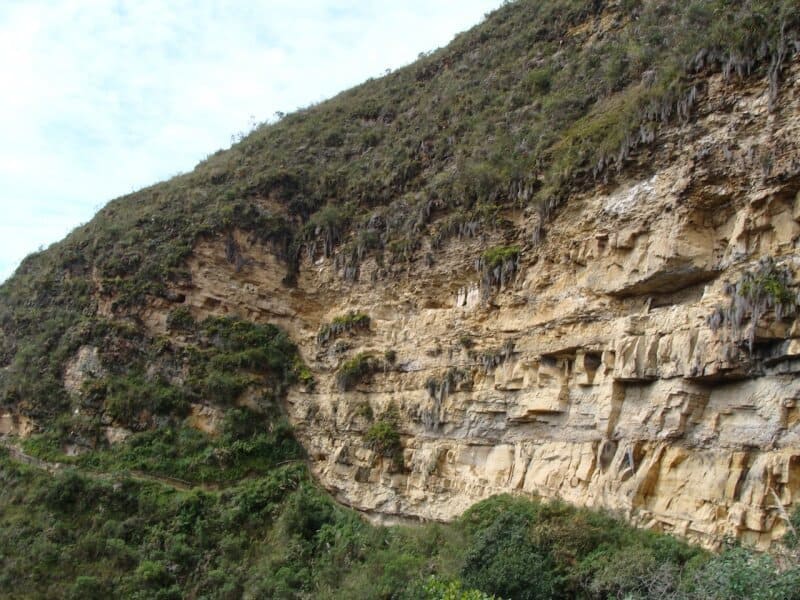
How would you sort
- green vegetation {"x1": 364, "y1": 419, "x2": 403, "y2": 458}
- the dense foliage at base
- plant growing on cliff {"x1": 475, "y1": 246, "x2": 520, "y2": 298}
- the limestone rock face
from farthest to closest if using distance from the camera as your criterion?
green vegetation {"x1": 364, "y1": 419, "x2": 403, "y2": 458} → plant growing on cliff {"x1": 475, "y1": 246, "x2": 520, "y2": 298} → the dense foliage at base → the limestone rock face

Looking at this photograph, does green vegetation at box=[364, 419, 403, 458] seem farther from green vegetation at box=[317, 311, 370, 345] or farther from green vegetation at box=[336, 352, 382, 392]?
green vegetation at box=[317, 311, 370, 345]

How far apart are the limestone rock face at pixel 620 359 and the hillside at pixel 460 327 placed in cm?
6

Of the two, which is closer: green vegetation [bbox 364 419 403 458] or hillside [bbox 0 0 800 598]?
hillside [bbox 0 0 800 598]

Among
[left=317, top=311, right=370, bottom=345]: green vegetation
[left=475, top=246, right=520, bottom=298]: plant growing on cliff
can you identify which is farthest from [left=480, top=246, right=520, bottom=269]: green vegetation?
[left=317, top=311, right=370, bottom=345]: green vegetation

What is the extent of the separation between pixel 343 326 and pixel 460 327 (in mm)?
5543

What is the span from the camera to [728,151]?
13648 mm

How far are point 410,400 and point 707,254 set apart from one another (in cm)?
937

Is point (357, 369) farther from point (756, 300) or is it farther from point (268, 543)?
point (756, 300)

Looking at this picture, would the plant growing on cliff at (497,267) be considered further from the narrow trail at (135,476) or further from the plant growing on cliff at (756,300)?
the narrow trail at (135,476)

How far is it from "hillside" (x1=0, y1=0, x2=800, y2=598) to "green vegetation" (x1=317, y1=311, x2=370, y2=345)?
146 millimetres

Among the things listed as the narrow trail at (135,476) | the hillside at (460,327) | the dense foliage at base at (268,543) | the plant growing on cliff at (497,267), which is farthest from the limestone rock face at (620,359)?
the narrow trail at (135,476)

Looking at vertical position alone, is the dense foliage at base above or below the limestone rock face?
below

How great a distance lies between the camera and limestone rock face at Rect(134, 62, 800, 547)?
1195 centimetres

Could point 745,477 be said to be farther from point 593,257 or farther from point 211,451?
point 211,451
